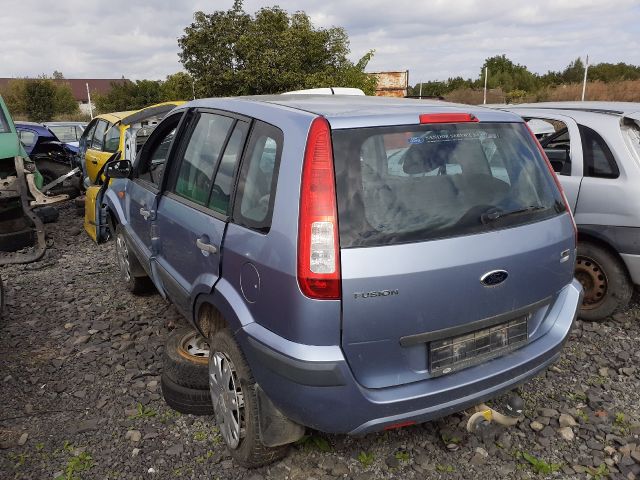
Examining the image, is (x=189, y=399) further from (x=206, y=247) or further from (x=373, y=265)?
(x=373, y=265)

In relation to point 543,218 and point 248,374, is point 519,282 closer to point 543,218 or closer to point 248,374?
point 543,218

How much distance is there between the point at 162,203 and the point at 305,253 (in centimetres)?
171

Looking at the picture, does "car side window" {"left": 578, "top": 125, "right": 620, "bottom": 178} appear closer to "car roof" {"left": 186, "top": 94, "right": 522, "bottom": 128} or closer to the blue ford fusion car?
the blue ford fusion car

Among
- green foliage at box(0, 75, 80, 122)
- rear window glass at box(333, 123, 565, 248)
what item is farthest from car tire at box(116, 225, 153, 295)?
green foliage at box(0, 75, 80, 122)

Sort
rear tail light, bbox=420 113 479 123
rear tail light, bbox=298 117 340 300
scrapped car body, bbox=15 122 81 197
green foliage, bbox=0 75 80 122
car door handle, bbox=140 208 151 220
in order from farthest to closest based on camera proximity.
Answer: green foliage, bbox=0 75 80 122 → scrapped car body, bbox=15 122 81 197 → car door handle, bbox=140 208 151 220 → rear tail light, bbox=420 113 479 123 → rear tail light, bbox=298 117 340 300

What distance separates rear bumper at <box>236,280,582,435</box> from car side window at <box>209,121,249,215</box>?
70 cm

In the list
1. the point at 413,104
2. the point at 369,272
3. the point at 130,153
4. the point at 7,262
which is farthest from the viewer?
the point at 130,153

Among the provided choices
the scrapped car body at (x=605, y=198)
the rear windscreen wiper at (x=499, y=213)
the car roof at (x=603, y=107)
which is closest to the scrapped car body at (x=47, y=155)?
the car roof at (x=603, y=107)

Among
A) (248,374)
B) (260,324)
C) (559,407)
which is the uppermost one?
(260,324)

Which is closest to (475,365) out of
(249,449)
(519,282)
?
(519,282)

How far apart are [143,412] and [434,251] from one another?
2128 mm

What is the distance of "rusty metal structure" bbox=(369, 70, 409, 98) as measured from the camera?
19.8 meters

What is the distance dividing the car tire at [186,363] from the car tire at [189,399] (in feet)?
0.08

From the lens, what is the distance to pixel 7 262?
6.31 m
